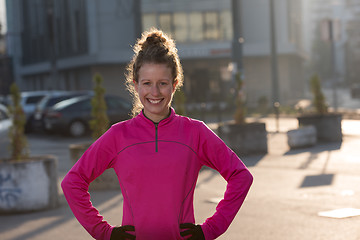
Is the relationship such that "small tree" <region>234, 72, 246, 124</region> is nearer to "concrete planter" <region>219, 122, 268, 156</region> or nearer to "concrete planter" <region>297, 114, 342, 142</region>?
"concrete planter" <region>219, 122, 268, 156</region>

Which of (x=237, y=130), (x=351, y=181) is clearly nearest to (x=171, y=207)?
(x=351, y=181)

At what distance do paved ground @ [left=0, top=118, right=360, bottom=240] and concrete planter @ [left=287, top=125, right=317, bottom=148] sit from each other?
55.8 inches

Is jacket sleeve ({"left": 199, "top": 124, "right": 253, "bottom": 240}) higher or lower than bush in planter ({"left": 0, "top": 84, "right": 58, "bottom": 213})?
higher

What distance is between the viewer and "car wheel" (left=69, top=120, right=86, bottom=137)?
23.2 m

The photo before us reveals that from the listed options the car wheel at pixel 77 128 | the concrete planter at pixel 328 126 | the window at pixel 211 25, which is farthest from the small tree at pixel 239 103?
the window at pixel 211 25

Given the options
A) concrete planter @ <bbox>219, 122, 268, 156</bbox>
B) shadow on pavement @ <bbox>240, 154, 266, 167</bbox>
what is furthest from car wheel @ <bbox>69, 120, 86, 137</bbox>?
shadow on pavement @ <bbox>240, 154, 266, 167</bbox>

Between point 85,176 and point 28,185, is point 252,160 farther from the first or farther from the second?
point 85,176

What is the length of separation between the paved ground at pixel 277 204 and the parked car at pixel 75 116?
29.8ft

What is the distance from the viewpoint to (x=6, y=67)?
83500 mm

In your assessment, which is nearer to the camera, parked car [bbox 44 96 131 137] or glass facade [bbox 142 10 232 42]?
parked car [bbox 44 96 131 137]

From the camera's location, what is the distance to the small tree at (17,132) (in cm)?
963

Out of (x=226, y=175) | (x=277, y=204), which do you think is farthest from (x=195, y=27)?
(x=226, y=175)

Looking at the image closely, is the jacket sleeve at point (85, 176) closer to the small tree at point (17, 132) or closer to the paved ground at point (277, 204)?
the paved ground at point (277, 204)

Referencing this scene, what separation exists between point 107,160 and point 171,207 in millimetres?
389
